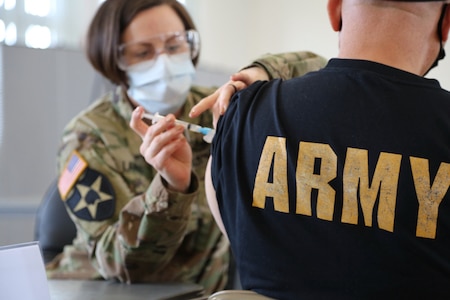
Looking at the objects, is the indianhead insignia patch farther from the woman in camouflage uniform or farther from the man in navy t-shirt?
the man in navy t-shirt

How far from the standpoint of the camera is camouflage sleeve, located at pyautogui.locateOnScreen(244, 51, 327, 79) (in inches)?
47.5

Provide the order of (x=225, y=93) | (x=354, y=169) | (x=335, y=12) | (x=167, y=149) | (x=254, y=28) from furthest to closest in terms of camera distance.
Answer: (x=254, y=28), (x=167, y=149), (x=225, y=93), (x=335, y=12), (x=354, y=169)

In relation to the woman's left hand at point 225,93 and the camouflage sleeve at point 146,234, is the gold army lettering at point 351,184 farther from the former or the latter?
the camouflage sleeve at point 146,234

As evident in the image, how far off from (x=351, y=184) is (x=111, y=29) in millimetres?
1018

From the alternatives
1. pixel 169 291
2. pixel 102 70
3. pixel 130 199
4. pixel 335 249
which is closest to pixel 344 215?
pixel 335 249

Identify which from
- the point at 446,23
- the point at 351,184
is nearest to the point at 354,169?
the point at 351,184

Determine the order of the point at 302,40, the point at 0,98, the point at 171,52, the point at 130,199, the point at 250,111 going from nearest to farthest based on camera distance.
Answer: the point at 250,111 → the point at 130,199 → the point at 171,52 → the point at 0,98 → the point at 302,40

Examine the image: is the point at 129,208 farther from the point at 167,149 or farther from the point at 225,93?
the point at 225,93

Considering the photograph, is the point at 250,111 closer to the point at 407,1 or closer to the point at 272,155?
the point at 272,155

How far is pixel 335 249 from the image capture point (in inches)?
32.5

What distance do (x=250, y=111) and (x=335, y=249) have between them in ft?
0.79

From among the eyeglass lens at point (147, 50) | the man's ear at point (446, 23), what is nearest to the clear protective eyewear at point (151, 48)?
the eyeglass lens at point (147, 50)

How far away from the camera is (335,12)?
37.0 inches

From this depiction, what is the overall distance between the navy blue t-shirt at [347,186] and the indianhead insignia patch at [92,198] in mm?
631
